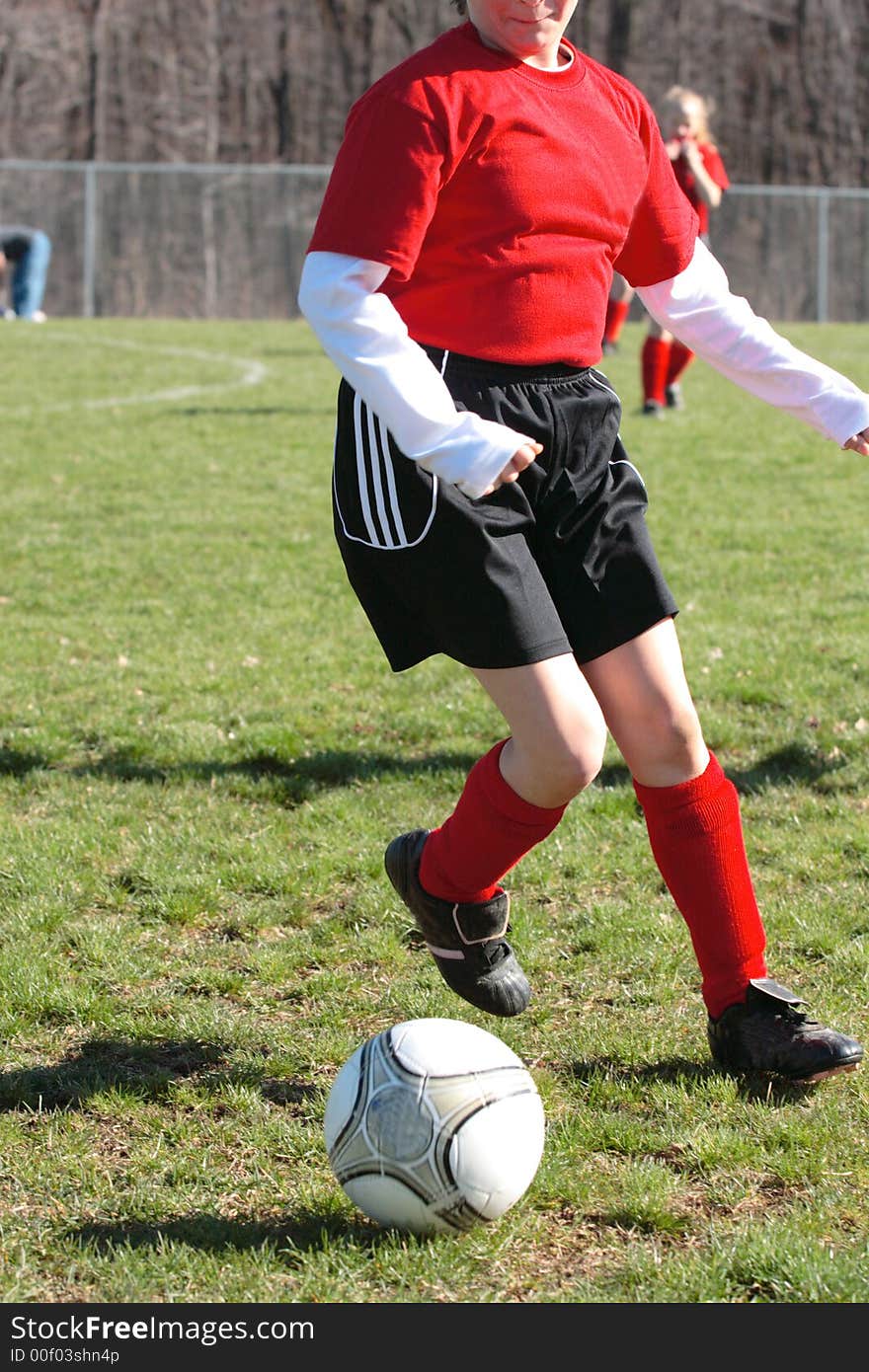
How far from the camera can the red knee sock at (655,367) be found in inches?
467

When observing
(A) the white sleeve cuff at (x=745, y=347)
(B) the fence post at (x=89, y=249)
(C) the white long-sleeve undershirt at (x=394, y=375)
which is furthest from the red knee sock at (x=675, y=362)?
(B) the fence post at (x=89, y=249)

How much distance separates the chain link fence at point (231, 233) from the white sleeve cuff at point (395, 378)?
24039mm

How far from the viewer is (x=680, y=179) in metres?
11.7

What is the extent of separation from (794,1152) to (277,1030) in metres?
1.08

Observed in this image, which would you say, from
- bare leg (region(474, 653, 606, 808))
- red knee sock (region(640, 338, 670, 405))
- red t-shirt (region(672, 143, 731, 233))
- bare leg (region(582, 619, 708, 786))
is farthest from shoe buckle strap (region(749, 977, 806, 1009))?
red t-shirt (region(672, 143, 731, 233))

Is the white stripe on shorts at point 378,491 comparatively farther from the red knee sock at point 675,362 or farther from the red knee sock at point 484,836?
the red knee sock at point 675,362

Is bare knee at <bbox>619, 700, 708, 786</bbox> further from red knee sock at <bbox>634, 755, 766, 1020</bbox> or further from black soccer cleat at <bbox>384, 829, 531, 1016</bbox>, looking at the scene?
black soccer cleat at <bbox>384, 829, 531, 1016</bbox>

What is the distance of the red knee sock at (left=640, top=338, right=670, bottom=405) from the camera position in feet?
38.9

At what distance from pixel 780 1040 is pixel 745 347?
1325 millimetres

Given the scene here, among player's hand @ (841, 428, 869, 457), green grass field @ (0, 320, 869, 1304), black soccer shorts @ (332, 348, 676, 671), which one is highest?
player's hand @ (841, 428, 869, 457)

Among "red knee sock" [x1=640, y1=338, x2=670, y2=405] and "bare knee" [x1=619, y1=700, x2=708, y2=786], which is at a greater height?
"bare knee" [x1=619, y1=700, x2=708, y2=786]

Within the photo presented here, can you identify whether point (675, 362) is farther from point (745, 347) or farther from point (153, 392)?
point (745, 347)

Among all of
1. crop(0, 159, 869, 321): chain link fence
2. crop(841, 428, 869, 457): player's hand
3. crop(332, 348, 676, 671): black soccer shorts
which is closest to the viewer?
crop(332, 348, 676, 671): black soccer shorts

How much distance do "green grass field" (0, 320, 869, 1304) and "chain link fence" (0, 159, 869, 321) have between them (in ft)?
62.6
